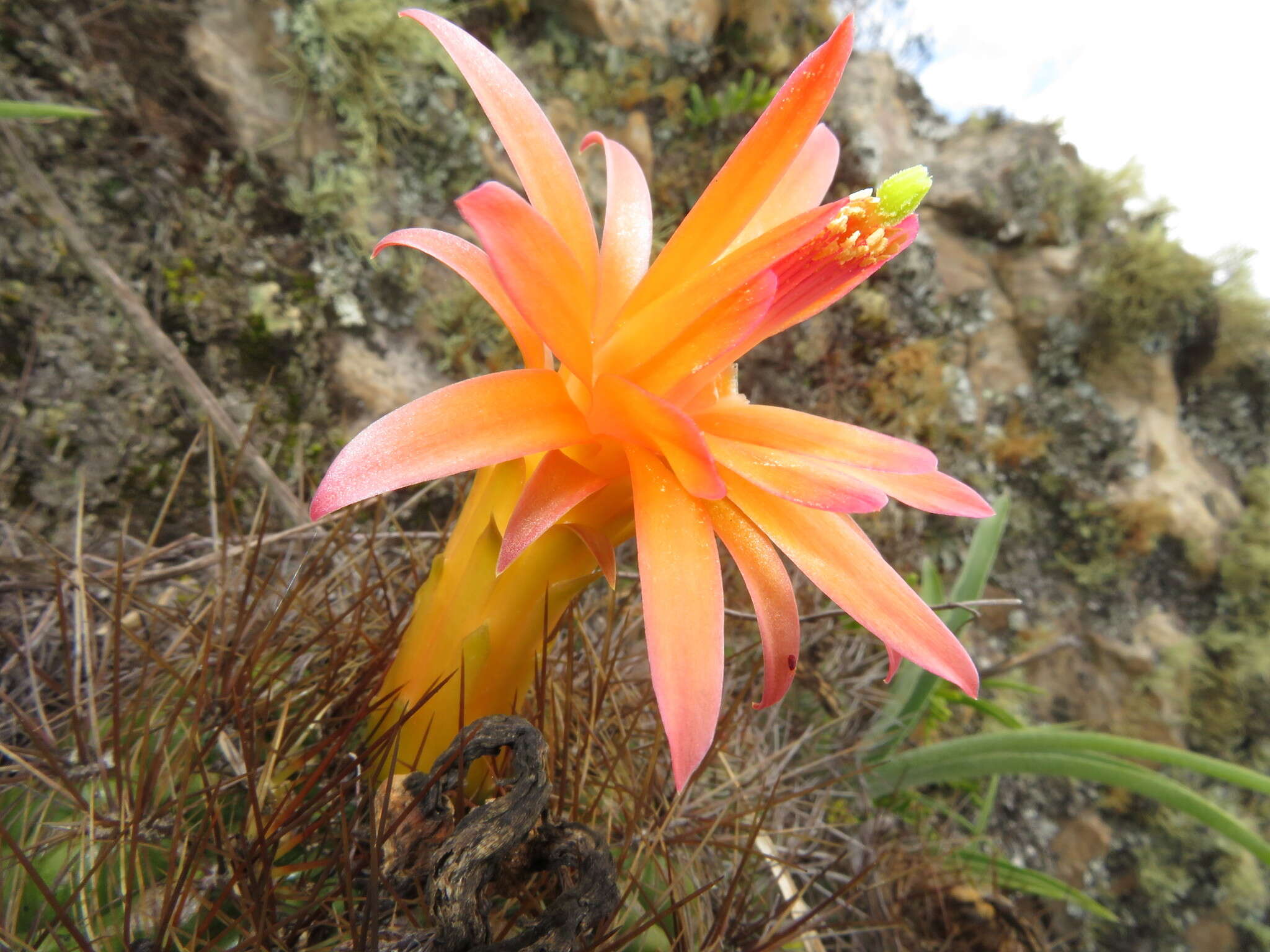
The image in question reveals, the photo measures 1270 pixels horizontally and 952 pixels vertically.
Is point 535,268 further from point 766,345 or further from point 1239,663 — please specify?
point 1239,663

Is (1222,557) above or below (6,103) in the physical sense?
above

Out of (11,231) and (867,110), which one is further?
(867,110)

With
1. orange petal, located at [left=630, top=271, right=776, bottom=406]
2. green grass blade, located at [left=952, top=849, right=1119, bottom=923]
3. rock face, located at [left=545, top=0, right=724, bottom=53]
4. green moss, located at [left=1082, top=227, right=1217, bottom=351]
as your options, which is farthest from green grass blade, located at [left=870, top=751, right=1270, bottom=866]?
rock face, located at [left=545, top=0, right=724, bottom=53]

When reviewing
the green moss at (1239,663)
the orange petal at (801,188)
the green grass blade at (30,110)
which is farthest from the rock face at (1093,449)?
the green grass blade at (30,110)

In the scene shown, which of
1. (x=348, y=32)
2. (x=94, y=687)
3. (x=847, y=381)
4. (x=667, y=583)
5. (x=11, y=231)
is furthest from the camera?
(x=847, y=381)

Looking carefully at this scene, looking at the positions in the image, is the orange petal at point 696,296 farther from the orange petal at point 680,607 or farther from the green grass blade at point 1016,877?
the green grass blade at point 1016,877

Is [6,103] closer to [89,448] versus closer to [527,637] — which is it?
[89,448]

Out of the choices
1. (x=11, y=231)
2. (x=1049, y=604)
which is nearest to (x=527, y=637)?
(x=11, y=231)
